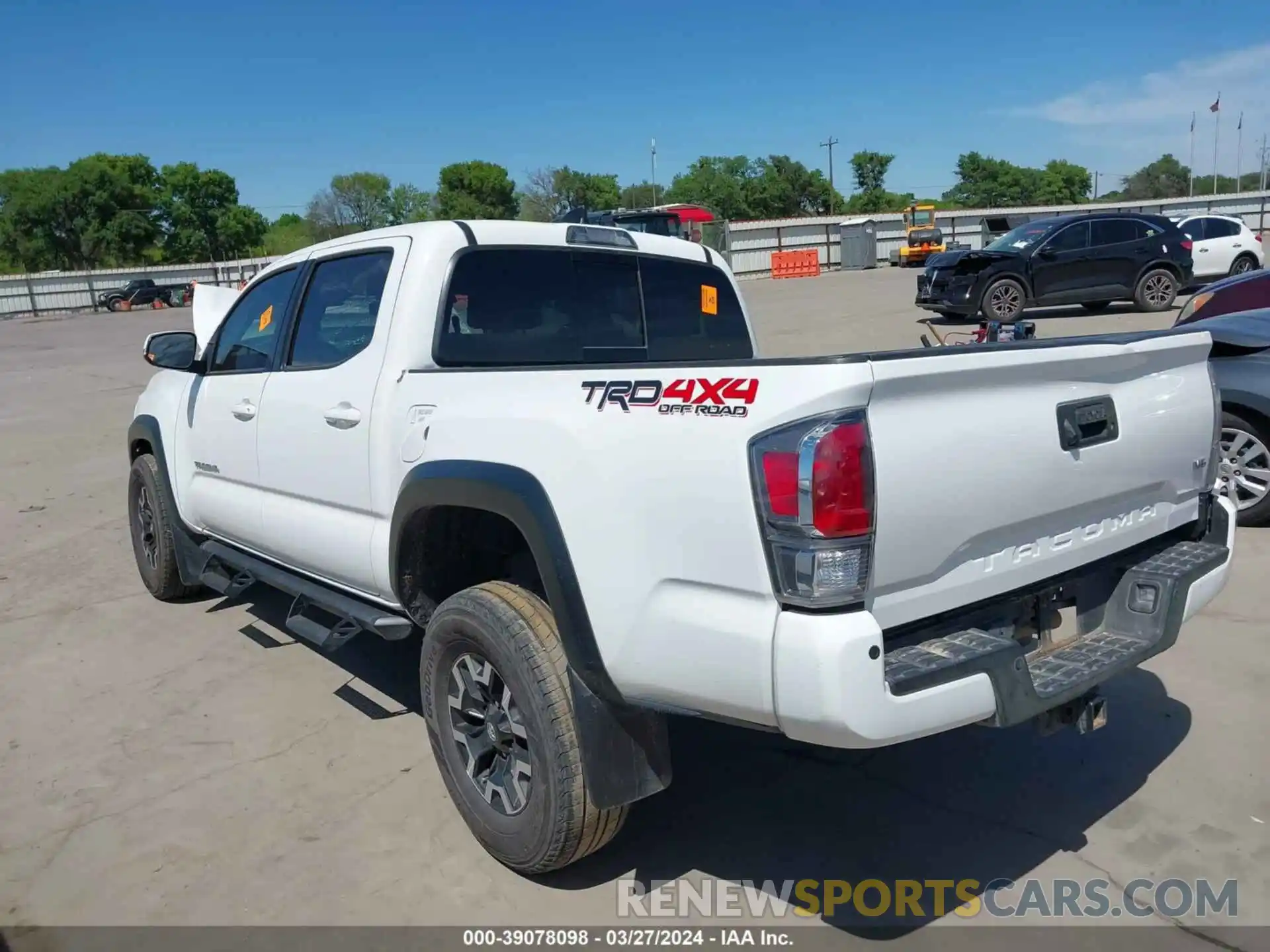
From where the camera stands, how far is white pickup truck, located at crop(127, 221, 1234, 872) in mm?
2266

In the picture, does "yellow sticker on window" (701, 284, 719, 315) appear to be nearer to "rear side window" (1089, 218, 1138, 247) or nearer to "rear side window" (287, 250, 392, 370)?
"rear side window" (287, 250, 392, 370)

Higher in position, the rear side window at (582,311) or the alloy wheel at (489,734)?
the rear side window at (582,311)

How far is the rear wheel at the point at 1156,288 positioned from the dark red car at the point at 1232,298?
1015 cm

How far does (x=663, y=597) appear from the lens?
247 centimetres

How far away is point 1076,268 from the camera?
1694cm

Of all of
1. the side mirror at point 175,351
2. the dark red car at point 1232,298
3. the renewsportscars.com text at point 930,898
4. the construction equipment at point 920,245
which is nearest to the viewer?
the renewsportscars.com text at point 930,898

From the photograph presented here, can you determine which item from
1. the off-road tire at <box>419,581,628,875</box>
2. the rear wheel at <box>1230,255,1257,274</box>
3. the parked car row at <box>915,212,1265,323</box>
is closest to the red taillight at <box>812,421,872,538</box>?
the off-road tire at <box>419,581,628,875</box>

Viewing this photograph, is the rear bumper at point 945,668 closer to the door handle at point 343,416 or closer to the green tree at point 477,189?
the door handle at point 343,416

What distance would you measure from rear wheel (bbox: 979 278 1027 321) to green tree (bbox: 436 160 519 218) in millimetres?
86722

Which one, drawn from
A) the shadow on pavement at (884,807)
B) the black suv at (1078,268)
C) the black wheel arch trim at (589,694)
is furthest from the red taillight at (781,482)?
the black suv at (1078,268)

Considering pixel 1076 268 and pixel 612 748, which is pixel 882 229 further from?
pixel 612 748

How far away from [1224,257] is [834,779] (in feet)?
66.7

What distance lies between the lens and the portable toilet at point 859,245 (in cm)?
3991

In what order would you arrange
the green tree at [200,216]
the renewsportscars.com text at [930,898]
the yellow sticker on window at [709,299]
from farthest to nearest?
1. the green tree at [200,216]
2. the yellow sticker on window at [709,299]
3. the renewsportscars.com text at [930,898]
